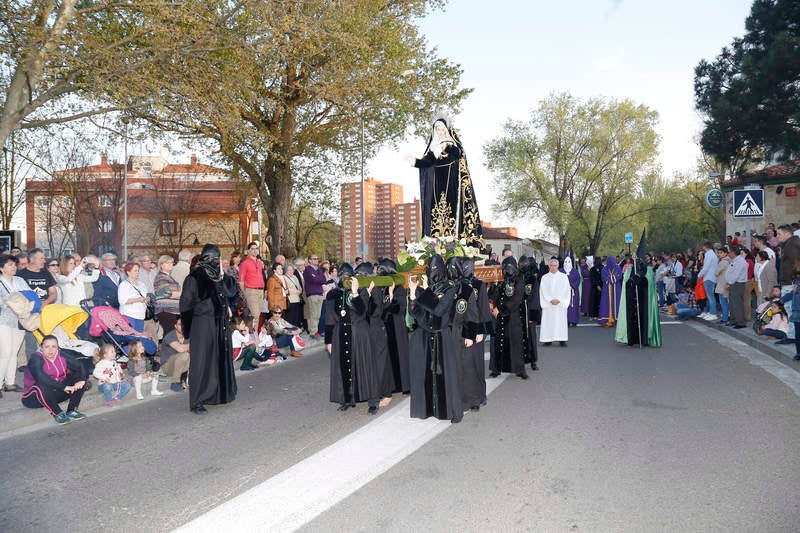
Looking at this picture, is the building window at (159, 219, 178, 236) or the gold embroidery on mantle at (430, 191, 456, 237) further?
the building window at (159, 219, 178, 236)

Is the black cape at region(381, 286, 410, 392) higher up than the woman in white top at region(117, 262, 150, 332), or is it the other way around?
the woman in white top at region(117, 262, 150, 332)

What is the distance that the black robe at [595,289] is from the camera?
1925 cm

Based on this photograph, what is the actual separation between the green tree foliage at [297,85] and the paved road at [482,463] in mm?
8368

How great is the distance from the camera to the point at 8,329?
313 inches

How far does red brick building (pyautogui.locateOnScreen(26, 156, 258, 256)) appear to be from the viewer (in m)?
38.0

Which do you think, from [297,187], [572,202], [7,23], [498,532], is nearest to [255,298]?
[7,23]

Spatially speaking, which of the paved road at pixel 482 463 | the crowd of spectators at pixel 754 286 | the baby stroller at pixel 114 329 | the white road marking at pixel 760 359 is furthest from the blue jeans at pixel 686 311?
the baby stroller at pixel 114 329

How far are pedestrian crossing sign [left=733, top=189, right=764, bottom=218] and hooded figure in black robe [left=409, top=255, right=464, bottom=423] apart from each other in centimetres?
887

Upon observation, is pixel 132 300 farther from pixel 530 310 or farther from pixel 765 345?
pixel 765 345

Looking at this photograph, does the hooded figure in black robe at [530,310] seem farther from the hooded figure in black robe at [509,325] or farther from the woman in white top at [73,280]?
the woman in white top at [73,280]

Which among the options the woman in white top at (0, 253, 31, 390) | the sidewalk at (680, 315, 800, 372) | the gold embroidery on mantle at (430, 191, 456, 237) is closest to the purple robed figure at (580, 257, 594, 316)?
the sidewalk at (680, 315, 800, 372)

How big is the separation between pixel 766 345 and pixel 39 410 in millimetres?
11792

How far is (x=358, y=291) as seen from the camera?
24.7 feet

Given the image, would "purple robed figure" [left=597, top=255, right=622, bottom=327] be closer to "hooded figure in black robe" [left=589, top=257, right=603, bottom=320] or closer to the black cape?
"hooded figure in black robe" [left=589, top=257, right=603, bottom=320]
